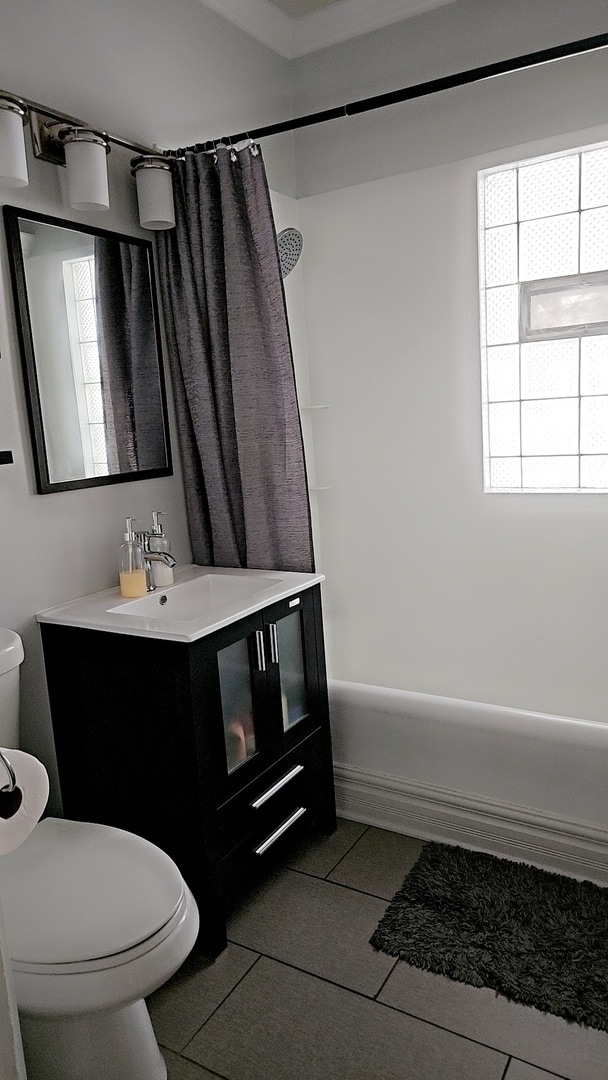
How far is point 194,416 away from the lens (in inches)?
95.5

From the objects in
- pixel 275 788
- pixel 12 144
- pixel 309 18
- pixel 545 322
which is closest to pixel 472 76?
pixel 545 322

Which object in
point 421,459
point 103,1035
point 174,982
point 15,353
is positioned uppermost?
point 15,353

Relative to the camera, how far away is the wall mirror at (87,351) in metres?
1.97

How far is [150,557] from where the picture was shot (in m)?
2.21

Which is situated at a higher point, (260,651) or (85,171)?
(85,171)

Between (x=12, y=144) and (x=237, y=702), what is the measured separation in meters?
1.44

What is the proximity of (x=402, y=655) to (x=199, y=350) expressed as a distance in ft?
4.64

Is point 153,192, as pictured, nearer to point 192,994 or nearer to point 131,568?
point 131,568

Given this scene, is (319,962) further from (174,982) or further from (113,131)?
(113,131)

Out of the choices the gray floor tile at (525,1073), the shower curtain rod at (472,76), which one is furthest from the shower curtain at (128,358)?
the gray floor tile at (525,1073)

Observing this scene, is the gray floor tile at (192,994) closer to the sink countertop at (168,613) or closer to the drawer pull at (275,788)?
the drawer pull at (275,788)

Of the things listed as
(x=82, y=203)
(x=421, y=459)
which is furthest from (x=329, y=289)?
(x=82, y=203)

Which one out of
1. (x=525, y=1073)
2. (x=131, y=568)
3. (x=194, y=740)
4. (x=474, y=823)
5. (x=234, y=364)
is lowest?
(x=525, y=1073)

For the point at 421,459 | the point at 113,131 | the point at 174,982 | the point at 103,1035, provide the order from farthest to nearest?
1. the point at 421,459
2. the point at 113,131
3. the point at 174,982
4. the point at 103,1035
